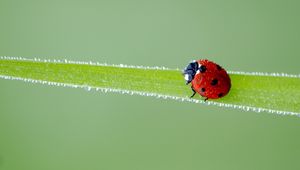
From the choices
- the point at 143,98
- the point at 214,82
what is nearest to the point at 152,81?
the point at 214,82

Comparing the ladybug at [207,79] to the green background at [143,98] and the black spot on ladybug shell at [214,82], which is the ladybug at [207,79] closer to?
the black spot on ladybug shell at [214,82]

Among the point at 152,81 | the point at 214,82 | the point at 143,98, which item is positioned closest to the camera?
the point at 152,81

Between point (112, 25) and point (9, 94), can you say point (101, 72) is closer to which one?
point (112, 25)

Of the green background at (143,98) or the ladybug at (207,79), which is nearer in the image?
the ladybug at (207,79)

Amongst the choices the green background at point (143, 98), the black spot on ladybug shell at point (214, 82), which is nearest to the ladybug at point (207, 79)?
the black spot on ladybug shell at point (214, 82)

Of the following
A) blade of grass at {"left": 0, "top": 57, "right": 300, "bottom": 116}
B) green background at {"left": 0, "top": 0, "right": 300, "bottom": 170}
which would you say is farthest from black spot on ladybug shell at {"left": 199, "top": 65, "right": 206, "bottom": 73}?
green background at {"left": 0, "top": 0, "right": 300, "bottom": 170}

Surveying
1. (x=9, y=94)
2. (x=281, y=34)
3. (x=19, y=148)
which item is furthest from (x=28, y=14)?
(x=281, y=34)

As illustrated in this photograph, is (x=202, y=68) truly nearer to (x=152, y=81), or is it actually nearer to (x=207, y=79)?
(x=207, y=79)

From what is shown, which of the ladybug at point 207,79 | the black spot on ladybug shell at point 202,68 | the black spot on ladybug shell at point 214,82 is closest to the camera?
Result: the ladybug at point 207,79
